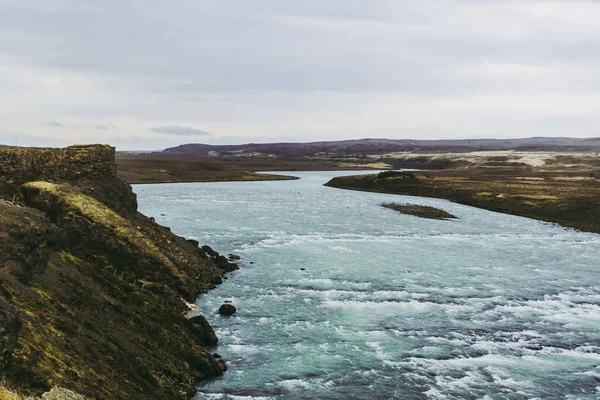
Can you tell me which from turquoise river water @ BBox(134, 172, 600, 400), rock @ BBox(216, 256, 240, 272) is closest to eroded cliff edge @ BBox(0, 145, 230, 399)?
rock @ BBox(216, 256, 240, 272)

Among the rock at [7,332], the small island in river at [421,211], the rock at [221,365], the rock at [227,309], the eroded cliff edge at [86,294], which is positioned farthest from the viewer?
the small island in river at [421,211]

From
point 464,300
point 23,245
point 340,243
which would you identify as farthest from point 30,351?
point 340,243

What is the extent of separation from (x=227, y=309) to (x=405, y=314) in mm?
10976

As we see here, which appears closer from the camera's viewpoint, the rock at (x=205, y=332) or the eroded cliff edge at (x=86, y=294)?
the eroded cliff edge at (x=86, y=294)

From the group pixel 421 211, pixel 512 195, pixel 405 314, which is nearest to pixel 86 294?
pixel 405 314

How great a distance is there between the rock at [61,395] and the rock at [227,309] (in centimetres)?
1487

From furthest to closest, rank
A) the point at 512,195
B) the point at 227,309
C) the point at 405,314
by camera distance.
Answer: the point at 512,195 → the point at 405,314 → the point at 227,309

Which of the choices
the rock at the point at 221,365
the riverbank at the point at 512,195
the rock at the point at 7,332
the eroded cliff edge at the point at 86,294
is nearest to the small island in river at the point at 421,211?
the riverbank at the point at 512,195

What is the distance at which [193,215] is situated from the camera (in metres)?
72.0

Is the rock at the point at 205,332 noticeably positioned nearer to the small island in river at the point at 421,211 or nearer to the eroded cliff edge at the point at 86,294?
the eroded cliff edge at the point at 86,294

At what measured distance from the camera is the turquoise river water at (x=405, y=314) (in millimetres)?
21750

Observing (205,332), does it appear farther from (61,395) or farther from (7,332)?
(7,332)

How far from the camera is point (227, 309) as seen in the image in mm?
29125

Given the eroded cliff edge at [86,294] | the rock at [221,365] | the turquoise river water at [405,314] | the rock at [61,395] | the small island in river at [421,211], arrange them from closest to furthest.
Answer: the rock at [61,395] → the eroded cliff edge at [86,294] → the turquoise river water at [405,314] → the rock at [221,365] → the small island in river at [421,211]
